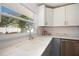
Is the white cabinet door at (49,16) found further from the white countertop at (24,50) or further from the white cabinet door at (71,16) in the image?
the white countertop at (24,50)

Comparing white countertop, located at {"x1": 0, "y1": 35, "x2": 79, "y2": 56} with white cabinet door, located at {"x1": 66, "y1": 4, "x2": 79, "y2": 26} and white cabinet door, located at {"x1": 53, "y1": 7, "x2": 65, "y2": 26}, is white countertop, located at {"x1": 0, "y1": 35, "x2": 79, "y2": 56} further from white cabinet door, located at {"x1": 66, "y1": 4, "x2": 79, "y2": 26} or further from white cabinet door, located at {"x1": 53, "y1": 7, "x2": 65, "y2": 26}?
white cabinet door, located at {"x1": 66, "y1": 4, "x2": 79, "y2": 26}

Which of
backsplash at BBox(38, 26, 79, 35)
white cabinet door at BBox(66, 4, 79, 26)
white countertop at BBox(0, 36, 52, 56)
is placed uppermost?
white cabinet door at BBox(66, 4, 79, 26)

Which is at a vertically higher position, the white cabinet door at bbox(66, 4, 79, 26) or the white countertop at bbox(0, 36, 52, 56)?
the white cabinet door at bbox(66, 4, 79, 26)

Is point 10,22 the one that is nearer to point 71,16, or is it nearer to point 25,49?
point 25,49

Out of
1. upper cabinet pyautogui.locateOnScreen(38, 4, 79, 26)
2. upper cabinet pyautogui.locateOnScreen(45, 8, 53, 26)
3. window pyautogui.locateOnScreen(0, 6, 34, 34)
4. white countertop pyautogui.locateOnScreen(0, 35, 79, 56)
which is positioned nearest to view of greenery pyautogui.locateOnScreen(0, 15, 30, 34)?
window pyautogui.locateOnScreen(0, 6, 34, 34)

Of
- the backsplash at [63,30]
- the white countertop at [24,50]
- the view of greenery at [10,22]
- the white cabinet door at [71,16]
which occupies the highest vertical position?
the white cabinet door at [71,16]

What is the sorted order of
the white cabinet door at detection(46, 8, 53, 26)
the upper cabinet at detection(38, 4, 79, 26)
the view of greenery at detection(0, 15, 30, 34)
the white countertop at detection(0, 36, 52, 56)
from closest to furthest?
the white countertop at detection(0, 36, 52, 56)
the view of greenery at detection(0, 15, 30, 34)
the upper cabinet at detection(38, 4, 79, 26)
the white cabinet door at detection(46, 8, 53, 26)

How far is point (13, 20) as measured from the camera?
3.88ft

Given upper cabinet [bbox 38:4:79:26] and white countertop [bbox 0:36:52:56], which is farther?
upper cabinet [bbox 38:4:79:26]

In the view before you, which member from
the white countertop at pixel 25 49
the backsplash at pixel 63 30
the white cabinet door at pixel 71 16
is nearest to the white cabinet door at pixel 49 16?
the backsplash at pixel 63 30

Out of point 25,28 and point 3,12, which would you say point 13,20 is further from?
point 25,28

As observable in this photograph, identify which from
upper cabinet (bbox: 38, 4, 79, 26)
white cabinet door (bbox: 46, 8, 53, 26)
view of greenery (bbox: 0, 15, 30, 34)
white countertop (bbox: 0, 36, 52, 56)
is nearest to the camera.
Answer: white countertop (bbox: 0, 36, 52, 56)

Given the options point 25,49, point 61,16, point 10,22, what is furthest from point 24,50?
point 61,16

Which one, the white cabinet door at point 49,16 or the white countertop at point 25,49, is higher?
the white cabinet door at point 49,16
